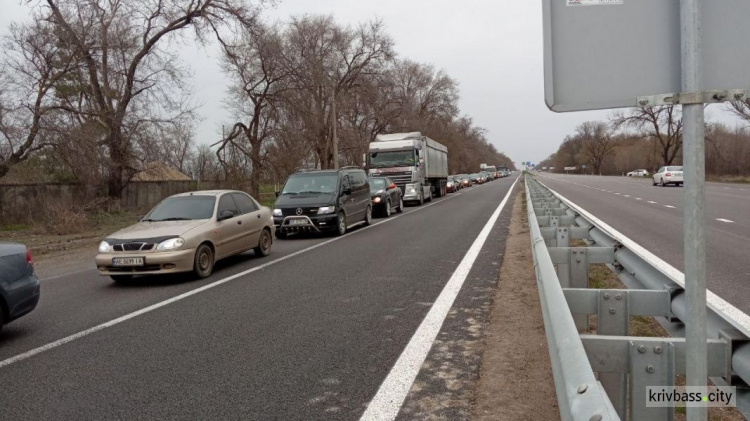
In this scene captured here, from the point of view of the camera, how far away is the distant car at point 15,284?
18.3 ft

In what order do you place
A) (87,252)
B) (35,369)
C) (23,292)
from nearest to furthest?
(35,369), (23,292), (87,252)

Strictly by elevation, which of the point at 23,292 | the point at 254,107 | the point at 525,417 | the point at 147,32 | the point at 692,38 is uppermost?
the point at 147,32

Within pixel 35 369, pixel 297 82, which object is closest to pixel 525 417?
pixel 35 369

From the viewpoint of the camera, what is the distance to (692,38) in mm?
1793

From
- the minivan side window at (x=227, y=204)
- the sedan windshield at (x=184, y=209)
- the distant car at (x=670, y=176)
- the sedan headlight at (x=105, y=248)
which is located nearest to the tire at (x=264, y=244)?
the minivan side window at (x=227, y=204)

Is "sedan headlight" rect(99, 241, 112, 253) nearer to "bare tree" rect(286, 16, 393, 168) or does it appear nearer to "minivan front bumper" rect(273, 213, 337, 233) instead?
"minivan front bumper" rect(273, 213, 337, 233)

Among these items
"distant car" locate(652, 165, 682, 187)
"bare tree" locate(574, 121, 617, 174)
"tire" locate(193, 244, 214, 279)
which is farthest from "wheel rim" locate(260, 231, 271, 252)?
"bare tree" locate(574, 121, 617, 174)

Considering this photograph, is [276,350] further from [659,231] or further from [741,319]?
[659,231]

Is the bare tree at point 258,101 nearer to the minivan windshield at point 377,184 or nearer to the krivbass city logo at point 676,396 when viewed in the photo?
the minivan windshield at point 377,184

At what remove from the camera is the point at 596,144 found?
134625mm

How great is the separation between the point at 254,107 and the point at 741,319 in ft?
105

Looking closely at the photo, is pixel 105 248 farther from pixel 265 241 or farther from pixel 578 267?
pixel 578 267

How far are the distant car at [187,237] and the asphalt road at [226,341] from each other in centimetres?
35

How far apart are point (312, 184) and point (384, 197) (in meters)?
6.12
